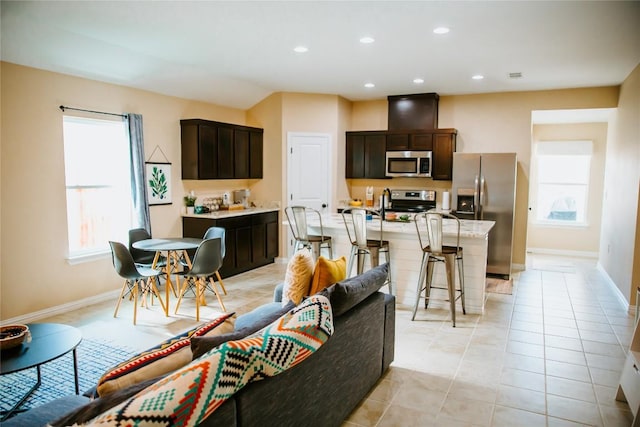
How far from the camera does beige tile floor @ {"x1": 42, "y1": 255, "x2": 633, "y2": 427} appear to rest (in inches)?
110

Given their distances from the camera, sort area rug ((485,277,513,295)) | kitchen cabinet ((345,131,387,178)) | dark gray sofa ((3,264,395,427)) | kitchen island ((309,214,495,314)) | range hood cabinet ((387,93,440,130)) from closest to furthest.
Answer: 1. dark gray sofa ((3,264,395,427))
2. kitchen island ((309,214,495,314))
3. area rug ((485,277,513,295))
4. range hood cabinet ((387,93,440,130))
5. kitchen cabinet ((345,131,387,178))

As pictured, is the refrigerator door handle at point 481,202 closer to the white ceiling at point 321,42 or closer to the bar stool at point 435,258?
the white ceiling at point 321,42

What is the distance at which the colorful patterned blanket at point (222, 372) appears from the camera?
4.30ft

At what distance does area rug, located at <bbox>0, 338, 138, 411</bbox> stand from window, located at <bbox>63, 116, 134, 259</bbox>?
5.58ft

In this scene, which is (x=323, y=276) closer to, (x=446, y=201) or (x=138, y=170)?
(x=138, y=170)

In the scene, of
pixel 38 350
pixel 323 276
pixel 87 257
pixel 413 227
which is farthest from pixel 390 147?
pixel 38 350

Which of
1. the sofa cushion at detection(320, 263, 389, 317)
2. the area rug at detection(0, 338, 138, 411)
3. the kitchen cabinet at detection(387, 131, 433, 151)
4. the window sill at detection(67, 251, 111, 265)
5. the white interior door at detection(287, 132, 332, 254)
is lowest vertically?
the area rug at detection(0, 338, 138, 411)

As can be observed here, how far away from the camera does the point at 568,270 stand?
273 inches

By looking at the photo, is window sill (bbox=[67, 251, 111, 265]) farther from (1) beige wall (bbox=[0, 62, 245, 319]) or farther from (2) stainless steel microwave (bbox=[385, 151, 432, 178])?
(2) stainless steel microwave (bbox=[385, 151, 432, 178])

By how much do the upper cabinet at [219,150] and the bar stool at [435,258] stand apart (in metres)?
3.13

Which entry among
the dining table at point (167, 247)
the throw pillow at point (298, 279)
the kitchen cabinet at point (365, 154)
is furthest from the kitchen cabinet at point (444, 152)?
the throw pillow at point (298, 279)

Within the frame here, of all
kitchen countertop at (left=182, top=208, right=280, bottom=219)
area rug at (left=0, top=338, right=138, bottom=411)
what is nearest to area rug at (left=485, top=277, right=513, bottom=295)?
kitchen countertop at (left=182, top=208, right=280, bottom=219)

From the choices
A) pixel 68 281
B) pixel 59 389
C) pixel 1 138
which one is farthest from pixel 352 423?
pixel 1 138

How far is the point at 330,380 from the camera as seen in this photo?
2.36 m
